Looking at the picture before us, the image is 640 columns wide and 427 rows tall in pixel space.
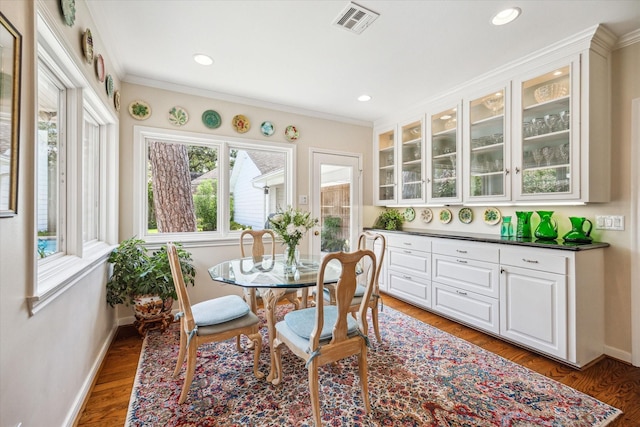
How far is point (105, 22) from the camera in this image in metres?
2.05

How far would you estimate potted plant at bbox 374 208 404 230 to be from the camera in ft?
13.5

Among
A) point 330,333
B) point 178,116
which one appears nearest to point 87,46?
point 178,116

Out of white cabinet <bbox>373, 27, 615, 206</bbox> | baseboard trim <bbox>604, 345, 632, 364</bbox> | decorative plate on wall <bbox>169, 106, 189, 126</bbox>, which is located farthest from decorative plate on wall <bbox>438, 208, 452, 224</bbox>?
decorative plate on wall <bbox>169, 106, 189, 126</bbox>

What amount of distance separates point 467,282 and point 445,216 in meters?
1.04

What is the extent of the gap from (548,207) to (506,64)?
1409 mm

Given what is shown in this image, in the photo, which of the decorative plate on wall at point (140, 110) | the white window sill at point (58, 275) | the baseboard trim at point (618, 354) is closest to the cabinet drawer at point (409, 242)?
the baseboard trim at point (618, 354)

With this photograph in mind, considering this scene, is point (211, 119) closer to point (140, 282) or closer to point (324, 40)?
point (324, 40)

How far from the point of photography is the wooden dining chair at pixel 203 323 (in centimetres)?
173

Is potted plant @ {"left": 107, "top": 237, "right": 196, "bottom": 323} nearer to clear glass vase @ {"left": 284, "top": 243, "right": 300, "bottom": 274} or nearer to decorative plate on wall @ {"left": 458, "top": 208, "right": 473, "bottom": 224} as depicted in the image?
clear glass vase @ {"left": 284, "top": 243, "right": 300, "bottom": 274}

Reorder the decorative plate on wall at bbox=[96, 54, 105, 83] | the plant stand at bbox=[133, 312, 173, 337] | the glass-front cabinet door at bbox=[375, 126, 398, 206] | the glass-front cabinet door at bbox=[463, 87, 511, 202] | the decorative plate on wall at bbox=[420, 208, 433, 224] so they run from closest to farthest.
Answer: the decorative plate on wall at bbox=[96, 54, 105, 83] → the plant stand at bbox=[133, 312, 173, 337] → the glass-front cabinet door at bbox=[463, 87, 511, 202] → the decorative plate on wall at bbox=[420, 208, 433, 224] → the glass-front cabinet door at bbox=[375, 126, 398, 206]

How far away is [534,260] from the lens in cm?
230

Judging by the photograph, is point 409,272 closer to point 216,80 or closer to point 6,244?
point 216,80

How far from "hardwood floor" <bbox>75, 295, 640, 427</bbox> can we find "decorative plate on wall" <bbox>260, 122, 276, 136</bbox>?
2.61m

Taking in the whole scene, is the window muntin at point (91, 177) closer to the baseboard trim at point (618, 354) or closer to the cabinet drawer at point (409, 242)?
the cabinet drawer at point (409, 242)
